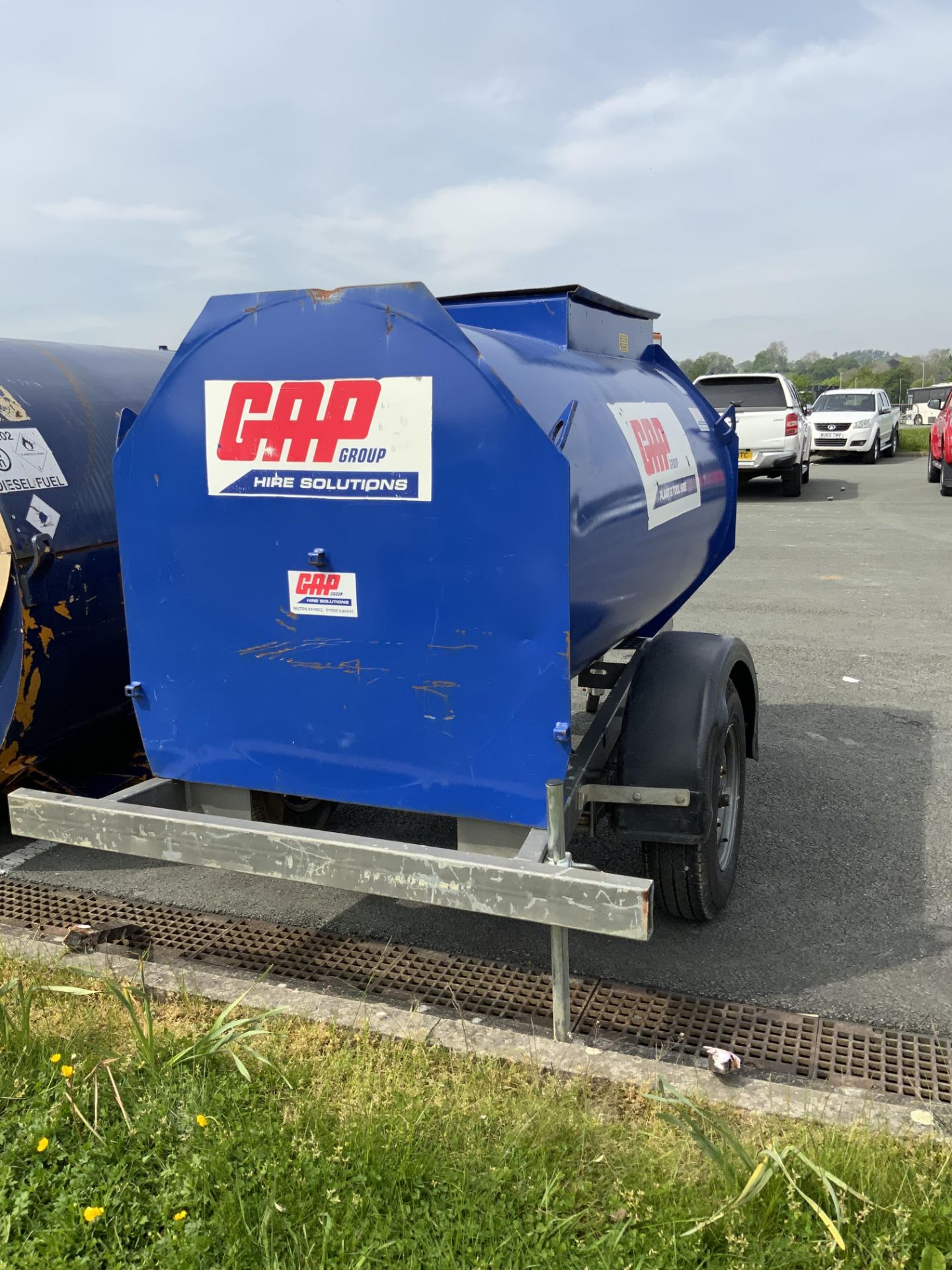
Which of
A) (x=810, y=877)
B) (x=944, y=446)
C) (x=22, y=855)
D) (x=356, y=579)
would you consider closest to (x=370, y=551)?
(x=356, y=579)

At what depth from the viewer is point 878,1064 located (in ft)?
10.1

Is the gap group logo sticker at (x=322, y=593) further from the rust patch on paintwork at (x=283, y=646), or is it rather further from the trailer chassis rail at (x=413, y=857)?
the trailer chassis rail at (x=413, y=857)

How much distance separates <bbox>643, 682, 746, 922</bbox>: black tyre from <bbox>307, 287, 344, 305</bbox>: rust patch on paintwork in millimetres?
1972

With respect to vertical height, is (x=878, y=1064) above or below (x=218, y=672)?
below

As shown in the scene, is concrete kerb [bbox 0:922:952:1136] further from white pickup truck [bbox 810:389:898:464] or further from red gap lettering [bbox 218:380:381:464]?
white pickup truck [bbox 810:389:898:464]

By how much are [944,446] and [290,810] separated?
1658 cm

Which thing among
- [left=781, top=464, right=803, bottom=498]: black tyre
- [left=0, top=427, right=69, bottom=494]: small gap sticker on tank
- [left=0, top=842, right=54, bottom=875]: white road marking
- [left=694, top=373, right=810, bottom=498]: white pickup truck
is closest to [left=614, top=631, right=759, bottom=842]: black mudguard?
[left=0, top=427, right=69, bottom=494]: small gap sticker on tank

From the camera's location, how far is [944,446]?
17938 mm

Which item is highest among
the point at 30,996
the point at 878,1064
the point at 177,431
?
the point at 177,431

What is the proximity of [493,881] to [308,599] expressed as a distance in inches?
42.2

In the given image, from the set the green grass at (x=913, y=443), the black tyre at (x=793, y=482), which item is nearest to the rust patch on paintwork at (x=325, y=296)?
the black tyre at (x=793, y=482)

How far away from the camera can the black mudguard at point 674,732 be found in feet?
11.6

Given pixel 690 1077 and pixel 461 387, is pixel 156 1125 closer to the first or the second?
pixel 690 1077

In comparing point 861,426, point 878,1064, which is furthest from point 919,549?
point 861,426
